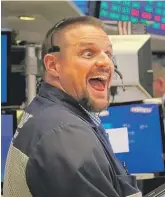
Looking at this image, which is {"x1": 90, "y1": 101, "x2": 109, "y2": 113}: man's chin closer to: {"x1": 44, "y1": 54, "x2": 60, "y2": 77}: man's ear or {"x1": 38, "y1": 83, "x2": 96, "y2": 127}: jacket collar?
{"x1": 38, "y1": 83, "x2": 96, "y2": 127}: jacket collar

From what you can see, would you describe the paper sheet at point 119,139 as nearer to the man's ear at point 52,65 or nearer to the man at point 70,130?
the man at point 70,130

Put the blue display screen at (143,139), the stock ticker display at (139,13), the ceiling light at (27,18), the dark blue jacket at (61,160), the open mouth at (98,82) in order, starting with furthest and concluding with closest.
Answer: the stock ticker display at (139,13)
the ceiling light at (27,18)
the blue display screen at (143,139)
the open mouth at (98,82)
the dark blue jacket at (61,160)

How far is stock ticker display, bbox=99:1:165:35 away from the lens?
15.9 feet

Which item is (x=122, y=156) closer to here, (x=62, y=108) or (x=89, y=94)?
(x=89, y=94)

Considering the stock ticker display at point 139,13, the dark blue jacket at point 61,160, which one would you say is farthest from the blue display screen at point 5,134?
the stock ticker display at point 139,13

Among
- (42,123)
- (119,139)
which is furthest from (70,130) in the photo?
(119,139)

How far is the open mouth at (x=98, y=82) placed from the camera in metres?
1.64

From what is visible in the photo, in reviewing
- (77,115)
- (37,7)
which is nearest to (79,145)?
(77,115)

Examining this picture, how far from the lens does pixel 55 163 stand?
1329 millimetres

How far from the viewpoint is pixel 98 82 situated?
65.7 inches

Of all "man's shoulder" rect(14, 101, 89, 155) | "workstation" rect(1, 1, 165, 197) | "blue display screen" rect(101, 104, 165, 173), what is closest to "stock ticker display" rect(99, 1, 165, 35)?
"workstation" rect(1, 1, 165, 197)

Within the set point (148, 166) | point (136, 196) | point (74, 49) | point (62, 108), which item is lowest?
point (148, 166)

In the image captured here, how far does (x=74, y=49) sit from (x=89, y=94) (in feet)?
0.50

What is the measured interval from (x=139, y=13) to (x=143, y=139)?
2579 mm
